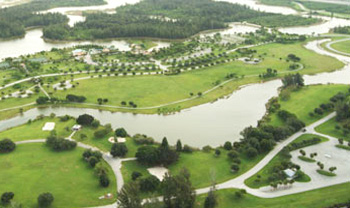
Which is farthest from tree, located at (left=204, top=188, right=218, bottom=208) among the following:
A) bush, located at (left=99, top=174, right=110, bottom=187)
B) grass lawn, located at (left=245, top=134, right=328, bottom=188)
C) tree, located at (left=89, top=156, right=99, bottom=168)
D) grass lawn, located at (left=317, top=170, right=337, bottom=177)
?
tree, located at (left=89, top=156, right=99, bottom=168)

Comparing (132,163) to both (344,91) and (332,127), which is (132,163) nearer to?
(332,127)

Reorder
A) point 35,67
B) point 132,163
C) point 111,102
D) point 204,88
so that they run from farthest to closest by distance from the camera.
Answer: point 35,67, point 204,88, point 111,102, point 132,163

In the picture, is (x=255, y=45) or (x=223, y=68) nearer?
(x=223, y=68)

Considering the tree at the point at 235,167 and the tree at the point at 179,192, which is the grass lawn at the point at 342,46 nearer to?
the tree at the point at 235,167

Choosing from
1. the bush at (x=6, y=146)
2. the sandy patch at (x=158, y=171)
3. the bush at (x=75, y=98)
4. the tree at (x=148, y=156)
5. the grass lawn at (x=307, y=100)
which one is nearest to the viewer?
the sandy patch at (x=158, y=171)

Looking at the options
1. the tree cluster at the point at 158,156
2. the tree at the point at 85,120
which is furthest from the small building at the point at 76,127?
the tree cluster at the point at 158,156

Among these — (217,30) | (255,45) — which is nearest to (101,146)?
(255,45)
